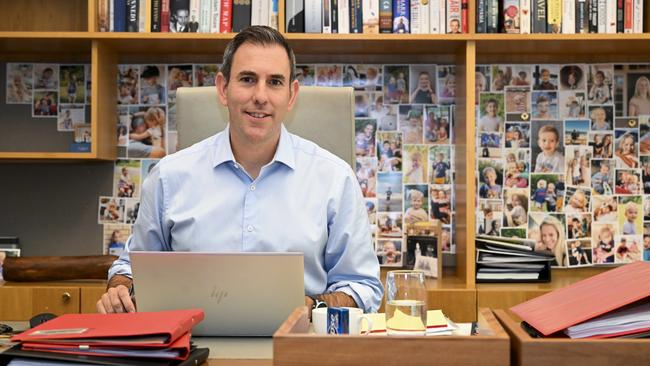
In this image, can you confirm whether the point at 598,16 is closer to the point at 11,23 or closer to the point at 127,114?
the point at 127,114

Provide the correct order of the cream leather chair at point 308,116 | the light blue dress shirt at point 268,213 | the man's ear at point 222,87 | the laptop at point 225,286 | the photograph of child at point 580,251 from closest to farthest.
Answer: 1. the laptop at point 225,286
2. the light blue dress shirt at point 268,213
3. the man's ear at point 222,87
4. the cream leather chair at point 308,116
5. the photograph of child at point 580,251

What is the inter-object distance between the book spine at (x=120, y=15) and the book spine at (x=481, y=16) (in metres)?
1.12

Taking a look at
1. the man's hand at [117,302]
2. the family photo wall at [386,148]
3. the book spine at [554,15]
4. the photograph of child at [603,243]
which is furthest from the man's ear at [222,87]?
the photograph of child at [603,243]

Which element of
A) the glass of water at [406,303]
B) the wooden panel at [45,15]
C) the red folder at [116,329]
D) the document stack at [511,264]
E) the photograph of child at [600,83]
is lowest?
the document stack at [511,264]

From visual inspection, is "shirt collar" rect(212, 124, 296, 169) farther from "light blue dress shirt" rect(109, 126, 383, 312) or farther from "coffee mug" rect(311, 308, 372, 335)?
"coffee mug" rect(311, 308, 372, 335)

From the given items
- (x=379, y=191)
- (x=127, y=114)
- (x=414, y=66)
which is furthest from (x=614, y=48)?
(x=127, y=114)

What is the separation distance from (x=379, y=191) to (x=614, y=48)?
91 centimetres

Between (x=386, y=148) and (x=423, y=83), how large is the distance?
261mm

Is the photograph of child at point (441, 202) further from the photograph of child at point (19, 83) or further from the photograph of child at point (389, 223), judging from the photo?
the photograph of child at point (19, 83)

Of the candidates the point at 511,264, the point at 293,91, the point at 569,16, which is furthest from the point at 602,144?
the point at 293,91

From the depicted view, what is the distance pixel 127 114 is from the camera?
2889 millimetres

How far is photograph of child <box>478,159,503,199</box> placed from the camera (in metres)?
2.84

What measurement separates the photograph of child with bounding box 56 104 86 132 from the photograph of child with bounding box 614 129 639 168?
6.11 ft

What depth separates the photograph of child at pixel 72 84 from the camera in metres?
2.89
